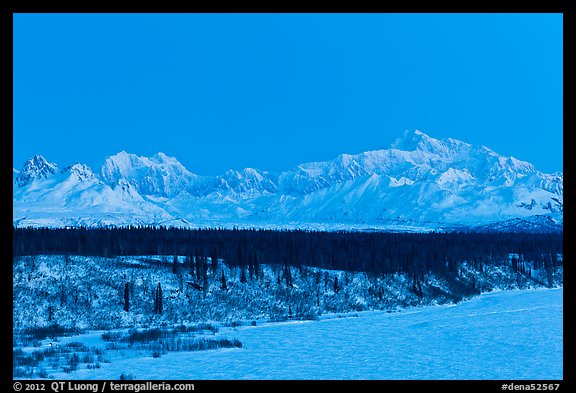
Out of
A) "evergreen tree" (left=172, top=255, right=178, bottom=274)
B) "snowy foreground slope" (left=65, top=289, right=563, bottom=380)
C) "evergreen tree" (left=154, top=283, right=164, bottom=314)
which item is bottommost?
"evergreen tree" (left=154, top=283, right=164, bottom=314)

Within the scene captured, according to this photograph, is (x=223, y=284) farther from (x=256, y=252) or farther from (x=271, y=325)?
(x=271, y=325)

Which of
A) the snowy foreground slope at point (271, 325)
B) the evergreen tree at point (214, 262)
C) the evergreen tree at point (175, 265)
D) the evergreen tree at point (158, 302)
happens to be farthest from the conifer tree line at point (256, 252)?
the evergreen tree at point (158, 302)

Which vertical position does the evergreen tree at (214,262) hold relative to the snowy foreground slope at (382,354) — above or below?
above

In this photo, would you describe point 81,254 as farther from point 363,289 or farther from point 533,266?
point 533,266

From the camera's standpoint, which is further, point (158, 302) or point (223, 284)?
point (223, 284)

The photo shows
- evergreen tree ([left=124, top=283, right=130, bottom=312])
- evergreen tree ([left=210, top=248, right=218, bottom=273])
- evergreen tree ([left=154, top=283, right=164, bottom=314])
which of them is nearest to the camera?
evergreen tree ([left=124, top=283, right=130, bottom=312])

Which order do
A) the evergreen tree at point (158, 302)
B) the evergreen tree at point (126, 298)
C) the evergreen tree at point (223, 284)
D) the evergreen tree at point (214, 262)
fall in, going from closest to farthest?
the evergreen tree at point (126, 298) < the evergreen tree at point (158, 302) < the evergreen tree at point (223, 284) < the evergreen tree at point (214, 262)

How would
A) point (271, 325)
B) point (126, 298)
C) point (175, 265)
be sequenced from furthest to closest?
point (175, 265) → point (126, 298) → point (271, 325)

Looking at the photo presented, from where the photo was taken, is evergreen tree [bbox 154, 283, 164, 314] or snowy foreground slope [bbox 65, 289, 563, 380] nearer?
snowy foreground slope [bbox 65, 289, 563, 380]

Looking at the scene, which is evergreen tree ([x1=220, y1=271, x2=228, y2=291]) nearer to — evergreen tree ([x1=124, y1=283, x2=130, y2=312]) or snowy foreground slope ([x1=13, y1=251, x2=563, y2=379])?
snowy foreground slope ([x1=13, y1=251, x2=563, y2=379])

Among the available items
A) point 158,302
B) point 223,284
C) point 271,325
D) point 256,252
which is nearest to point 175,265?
point 223,284

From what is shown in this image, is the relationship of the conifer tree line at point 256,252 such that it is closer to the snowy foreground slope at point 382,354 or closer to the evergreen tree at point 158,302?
the evergreen tree at point 158,302

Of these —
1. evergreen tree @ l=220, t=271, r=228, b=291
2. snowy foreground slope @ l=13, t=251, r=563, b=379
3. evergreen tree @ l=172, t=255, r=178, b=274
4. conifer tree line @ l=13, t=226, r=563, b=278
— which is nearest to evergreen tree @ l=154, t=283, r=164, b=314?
snowy foreground slope @ l=13, t=251, r=563, b=379
